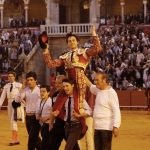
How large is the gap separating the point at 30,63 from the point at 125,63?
692 cm

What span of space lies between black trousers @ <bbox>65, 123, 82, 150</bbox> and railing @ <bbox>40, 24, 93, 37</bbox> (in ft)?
90.2

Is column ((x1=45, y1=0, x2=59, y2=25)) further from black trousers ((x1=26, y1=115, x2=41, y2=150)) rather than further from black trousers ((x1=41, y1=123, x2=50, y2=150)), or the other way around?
black trousers ((x1=41, y1=123, x2=50, y2=150))

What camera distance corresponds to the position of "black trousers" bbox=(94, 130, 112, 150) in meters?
8.24

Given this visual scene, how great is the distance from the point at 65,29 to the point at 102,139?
28519 millimetres

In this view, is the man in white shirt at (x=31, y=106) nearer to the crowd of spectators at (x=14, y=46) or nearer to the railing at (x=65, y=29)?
the crowd of spectators at (x=14, y=46)

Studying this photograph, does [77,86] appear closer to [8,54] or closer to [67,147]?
[67,147]

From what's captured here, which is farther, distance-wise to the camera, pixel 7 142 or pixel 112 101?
pixel 7 142

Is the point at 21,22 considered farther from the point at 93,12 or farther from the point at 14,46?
the point at 14,46

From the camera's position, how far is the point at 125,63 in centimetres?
2836

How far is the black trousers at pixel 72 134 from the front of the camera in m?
8.33

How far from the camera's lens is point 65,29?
1441 inches

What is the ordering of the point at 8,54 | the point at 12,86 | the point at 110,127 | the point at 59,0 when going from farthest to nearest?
the point at 59,0
the point at 8,54
the point at 12,86
the point at 110,127

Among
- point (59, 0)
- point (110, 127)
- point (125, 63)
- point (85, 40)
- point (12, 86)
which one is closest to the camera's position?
point (110, 127)

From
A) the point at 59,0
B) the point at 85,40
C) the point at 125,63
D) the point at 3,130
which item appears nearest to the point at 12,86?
the point at 3,130
